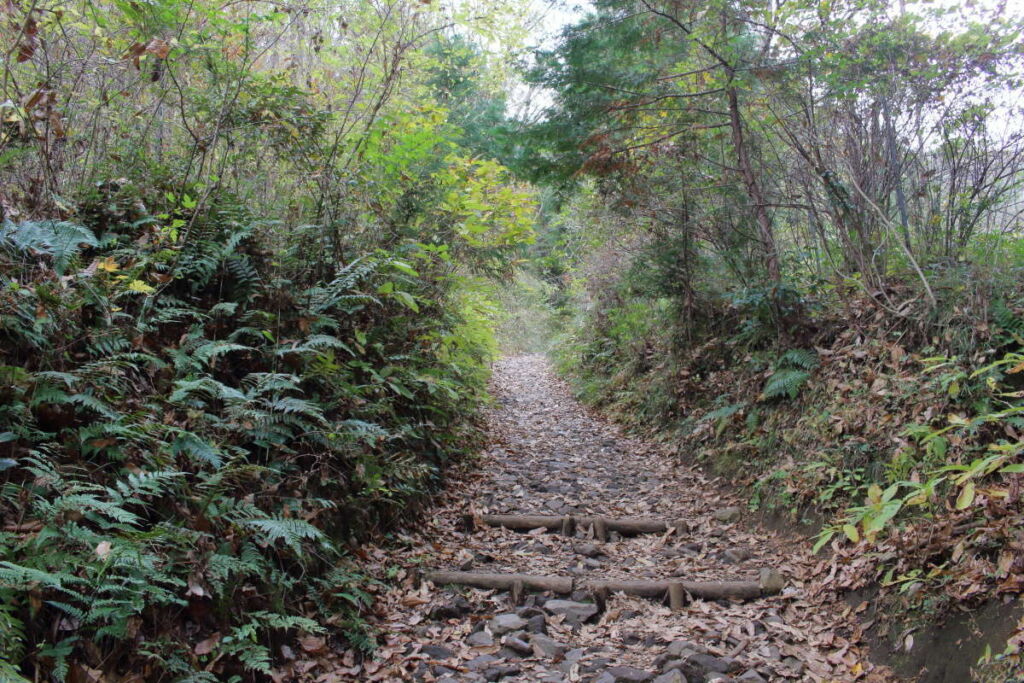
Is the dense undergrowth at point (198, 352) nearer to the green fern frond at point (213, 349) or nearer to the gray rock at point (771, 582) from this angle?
the green fern frond at point (213, 349)

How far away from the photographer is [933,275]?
5.73 meters

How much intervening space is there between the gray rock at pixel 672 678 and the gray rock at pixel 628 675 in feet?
0.23

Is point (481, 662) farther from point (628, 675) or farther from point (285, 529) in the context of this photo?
point (285, 529)

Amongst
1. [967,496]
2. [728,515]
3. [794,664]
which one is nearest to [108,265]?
[794,664]

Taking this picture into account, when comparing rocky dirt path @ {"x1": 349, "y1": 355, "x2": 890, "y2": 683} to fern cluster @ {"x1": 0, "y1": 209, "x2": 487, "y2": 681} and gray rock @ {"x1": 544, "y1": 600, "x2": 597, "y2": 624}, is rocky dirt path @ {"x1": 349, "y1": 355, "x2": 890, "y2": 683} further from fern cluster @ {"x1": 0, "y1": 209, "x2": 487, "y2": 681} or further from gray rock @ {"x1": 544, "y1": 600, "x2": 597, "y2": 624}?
fern cluster @ {"x1": 0, "y1": 209, "x2": 487, "y2": 681}

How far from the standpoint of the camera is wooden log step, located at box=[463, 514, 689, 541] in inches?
244

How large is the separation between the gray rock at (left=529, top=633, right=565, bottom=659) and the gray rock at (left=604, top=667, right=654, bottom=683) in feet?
1.23

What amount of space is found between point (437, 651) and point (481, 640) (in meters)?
0.32

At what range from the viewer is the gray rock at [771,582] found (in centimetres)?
481

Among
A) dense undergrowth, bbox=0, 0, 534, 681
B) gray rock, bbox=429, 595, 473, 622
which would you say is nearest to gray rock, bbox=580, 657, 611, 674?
gray rock, bbox=429, 595, 473, 622

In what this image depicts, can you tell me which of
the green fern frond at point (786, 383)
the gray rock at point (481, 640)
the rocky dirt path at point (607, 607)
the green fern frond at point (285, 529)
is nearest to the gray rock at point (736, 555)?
the rocky dirt path at point (607, 607)

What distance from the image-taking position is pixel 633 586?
485cm

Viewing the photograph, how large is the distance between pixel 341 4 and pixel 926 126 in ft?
22.7

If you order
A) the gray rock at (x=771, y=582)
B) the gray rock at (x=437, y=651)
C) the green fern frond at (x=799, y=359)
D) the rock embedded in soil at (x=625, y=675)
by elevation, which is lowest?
the gray rock at (x=437, y=651)
